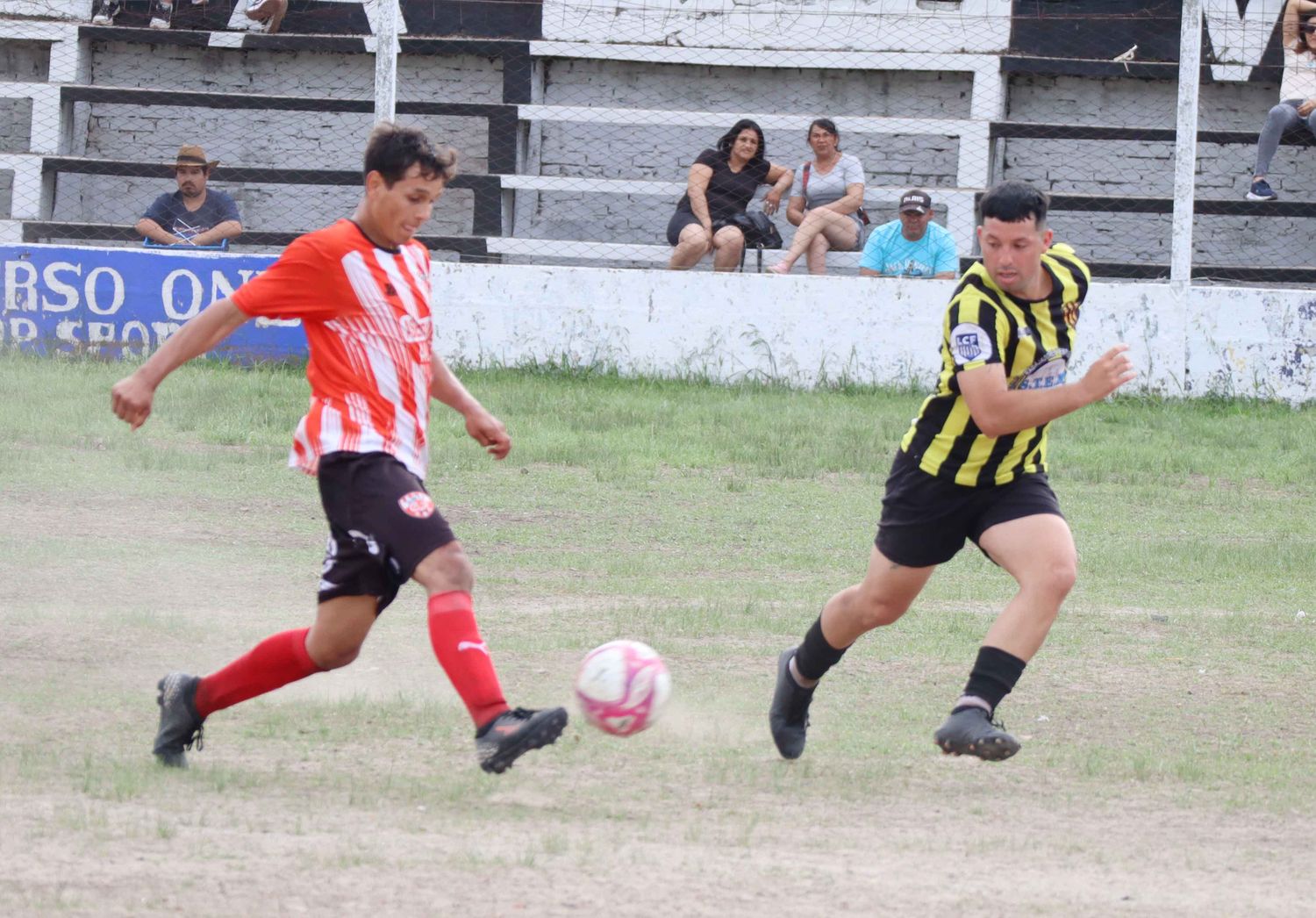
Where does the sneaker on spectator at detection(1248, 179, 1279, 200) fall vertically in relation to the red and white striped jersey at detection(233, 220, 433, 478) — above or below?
above

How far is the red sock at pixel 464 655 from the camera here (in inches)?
188

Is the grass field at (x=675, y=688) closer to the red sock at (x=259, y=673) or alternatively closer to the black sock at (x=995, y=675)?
the red sock at (x=259, y=673)

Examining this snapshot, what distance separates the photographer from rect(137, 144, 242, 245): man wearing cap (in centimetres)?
1519

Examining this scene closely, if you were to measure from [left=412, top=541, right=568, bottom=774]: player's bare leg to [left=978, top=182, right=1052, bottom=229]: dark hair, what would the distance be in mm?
1921

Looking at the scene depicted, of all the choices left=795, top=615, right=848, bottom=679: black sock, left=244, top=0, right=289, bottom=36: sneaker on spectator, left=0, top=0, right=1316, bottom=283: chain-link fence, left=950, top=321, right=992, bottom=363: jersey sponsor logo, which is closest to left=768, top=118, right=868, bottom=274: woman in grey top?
left=0, top=0, right=1316, bottom=283: chain-link fence

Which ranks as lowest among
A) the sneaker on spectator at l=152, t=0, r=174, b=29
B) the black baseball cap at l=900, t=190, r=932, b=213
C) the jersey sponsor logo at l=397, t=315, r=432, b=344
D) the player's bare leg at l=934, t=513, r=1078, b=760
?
the player's bare leg at l=934, t=513, r=1078, b=760

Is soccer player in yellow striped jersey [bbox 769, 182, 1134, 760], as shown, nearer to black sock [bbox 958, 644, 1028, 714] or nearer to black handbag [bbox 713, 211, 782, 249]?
black sock [bbox 958, 644, 1028, 714]

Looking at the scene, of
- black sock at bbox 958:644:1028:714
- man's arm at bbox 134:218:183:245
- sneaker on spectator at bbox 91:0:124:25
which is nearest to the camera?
black sock at bbox 958:644:1028:714

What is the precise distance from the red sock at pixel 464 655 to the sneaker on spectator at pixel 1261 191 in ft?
42.7

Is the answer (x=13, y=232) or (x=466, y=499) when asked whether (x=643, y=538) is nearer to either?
(x=466, y=499)

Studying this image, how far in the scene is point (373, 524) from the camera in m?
4.85

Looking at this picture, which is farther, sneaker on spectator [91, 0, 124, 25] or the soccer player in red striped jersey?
sneaker on spectator [91, 0, 124, 25]

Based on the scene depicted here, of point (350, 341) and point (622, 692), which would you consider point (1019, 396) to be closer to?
point (622, 692)

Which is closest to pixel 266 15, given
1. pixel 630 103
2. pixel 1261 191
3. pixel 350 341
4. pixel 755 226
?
pixel 630 103
